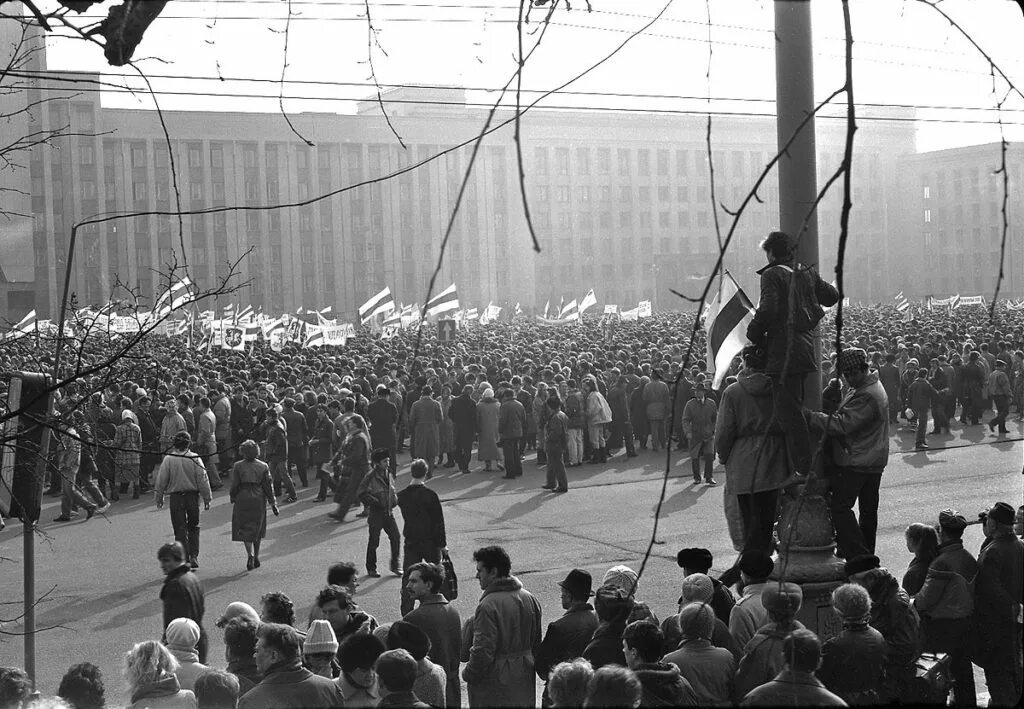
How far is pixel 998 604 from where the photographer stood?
6469mm

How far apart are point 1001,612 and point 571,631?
2.39m

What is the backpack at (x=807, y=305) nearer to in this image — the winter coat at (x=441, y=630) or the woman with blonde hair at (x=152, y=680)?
the winter coat at (x=441, y=630)

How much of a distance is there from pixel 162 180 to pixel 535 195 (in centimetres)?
2392

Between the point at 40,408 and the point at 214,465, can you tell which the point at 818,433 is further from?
the point at 214,465

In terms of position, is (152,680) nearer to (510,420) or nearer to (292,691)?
(292,691)

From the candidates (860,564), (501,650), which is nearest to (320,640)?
(501,650)

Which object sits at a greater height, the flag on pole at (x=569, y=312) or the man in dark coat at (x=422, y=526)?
the flag on pole at (x=569, y=312)

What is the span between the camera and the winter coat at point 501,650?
6074 millimetres

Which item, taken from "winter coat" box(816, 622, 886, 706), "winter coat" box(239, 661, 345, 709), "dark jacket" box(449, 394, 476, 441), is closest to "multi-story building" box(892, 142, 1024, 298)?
"dark jacket" box(449, 394, 476, 441)

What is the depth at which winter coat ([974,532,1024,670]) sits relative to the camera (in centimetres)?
642

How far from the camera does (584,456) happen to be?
67.7 ft

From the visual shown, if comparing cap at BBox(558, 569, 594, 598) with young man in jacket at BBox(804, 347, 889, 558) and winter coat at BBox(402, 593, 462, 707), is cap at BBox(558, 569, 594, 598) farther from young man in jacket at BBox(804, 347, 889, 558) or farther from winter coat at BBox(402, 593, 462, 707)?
young man in jacket at BBox(804, 347, 889, 558)

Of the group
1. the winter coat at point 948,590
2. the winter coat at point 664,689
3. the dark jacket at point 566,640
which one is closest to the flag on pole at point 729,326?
the dark jacket at point 566,640

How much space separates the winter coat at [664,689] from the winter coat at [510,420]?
46.0 ft
